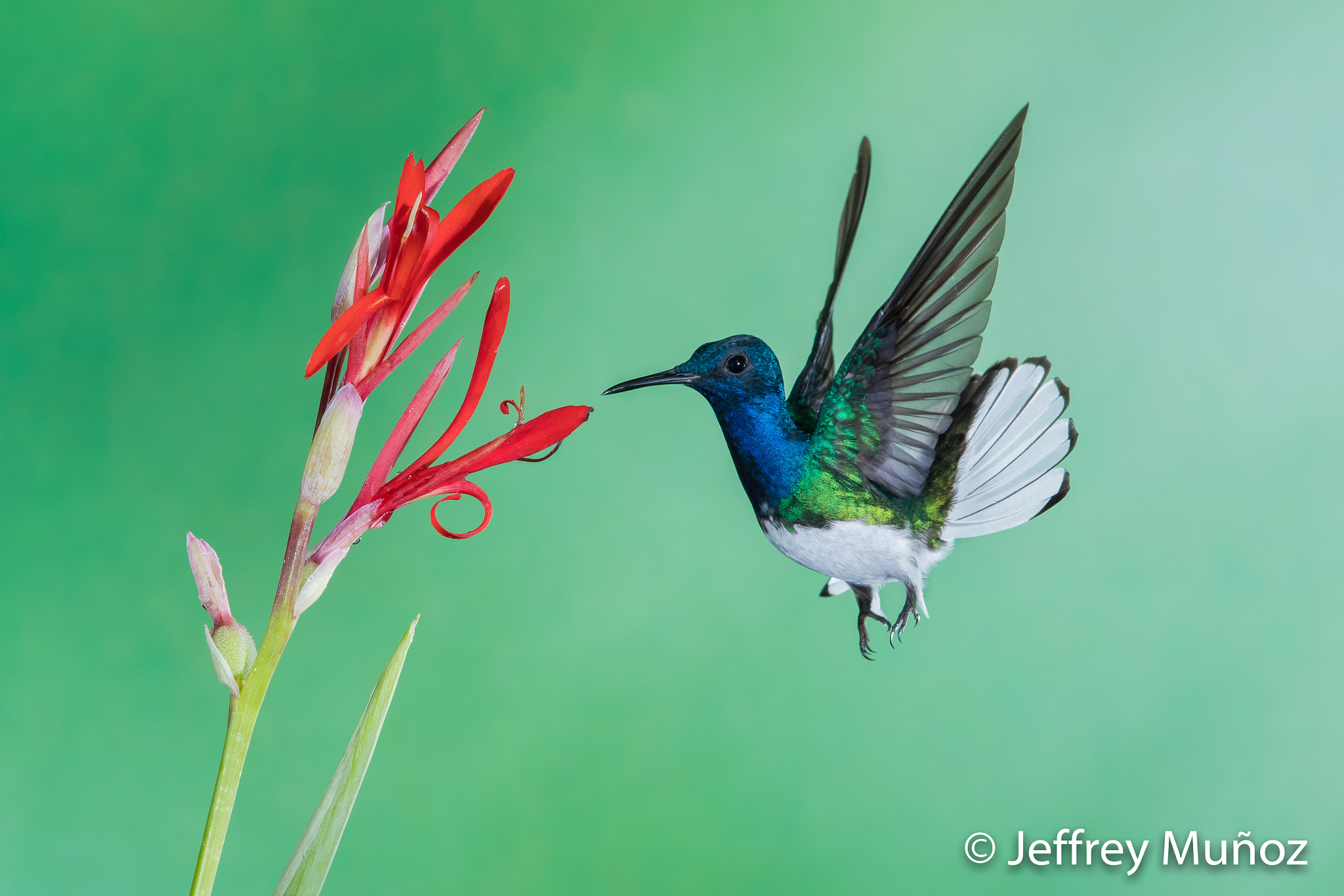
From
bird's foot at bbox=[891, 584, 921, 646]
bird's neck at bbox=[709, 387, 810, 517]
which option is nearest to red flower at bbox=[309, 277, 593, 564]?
bird's neck at bbox=[709, 387, 810, 517]

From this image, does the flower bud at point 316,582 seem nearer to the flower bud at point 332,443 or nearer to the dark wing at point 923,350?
the flower bud at point 332,443

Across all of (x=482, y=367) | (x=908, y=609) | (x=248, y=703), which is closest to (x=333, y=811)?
(x=248, y=703)

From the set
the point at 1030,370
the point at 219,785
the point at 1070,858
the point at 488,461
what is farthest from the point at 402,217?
the point at 1070,858

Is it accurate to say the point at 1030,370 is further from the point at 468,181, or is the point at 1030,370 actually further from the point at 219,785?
the point at 468,181

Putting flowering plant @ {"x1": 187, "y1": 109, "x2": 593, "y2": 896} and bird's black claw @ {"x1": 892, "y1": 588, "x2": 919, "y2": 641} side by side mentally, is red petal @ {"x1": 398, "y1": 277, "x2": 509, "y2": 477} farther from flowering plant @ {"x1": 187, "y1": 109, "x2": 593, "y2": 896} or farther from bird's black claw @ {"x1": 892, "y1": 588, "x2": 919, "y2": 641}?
bird's black claw @ {"x1": 892, "y1": 588, "x2": 919, "y2": 641}

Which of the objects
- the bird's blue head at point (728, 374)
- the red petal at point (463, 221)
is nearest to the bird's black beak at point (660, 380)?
the bird's blue head at point (728, 374)

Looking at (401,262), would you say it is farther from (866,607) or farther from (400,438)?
(866,607)
